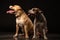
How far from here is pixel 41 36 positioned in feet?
8.98

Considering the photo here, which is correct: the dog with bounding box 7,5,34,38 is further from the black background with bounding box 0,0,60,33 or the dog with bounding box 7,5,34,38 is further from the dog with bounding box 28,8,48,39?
the black background with bounding box 0,0,60,33

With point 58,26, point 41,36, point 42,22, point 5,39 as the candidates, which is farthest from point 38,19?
point 58,26

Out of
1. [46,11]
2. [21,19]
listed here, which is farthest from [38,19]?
[46,11]

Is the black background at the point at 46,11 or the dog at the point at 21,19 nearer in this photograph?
the dog at the point at 21,19

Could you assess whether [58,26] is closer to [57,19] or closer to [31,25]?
[57,19]

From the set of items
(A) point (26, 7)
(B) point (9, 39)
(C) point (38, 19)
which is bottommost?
(B) point (9, 39)

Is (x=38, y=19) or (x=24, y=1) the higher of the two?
(x=24, y=1)

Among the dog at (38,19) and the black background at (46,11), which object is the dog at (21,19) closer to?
the dog at (38,19)

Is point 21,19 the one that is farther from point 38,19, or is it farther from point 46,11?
point 46,11

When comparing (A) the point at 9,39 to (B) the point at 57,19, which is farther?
(B) the point at 57,19

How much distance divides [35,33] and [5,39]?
30cm

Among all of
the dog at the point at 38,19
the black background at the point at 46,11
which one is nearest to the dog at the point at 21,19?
the dog at the point at 38,19

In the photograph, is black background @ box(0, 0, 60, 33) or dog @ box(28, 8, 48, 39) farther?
black background @ box(0, 0, 60, 33)

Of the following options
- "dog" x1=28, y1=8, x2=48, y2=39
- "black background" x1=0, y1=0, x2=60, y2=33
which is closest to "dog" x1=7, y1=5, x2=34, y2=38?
"dog" x1=28, y1=8, x2=48, y2=39
